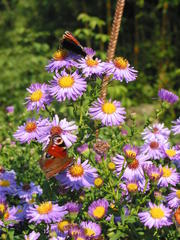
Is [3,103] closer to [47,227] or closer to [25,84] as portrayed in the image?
[25,84]

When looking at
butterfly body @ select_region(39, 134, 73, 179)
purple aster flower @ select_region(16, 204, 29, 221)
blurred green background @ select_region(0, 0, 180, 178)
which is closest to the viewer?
butterfly body @ select_region(39, 134, 73, 179)

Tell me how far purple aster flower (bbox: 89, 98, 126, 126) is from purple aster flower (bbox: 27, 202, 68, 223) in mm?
368

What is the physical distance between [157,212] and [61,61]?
719 millimetres

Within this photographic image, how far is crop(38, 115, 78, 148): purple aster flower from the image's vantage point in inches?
65.5

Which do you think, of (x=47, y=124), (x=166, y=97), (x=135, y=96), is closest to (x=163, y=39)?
(x=135, y=96)

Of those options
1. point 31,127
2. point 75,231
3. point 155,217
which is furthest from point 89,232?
point 31,127

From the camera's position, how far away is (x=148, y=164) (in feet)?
5.92

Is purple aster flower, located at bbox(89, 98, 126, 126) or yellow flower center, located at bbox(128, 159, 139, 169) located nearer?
purple aster flower, located at bbox(89, 98, 126, 126)

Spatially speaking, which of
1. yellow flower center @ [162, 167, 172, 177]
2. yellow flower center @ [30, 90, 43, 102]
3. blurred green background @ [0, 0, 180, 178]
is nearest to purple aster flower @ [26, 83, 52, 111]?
yellow flower center @ [30, 90, 43, 102]

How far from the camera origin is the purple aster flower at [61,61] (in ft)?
5.92

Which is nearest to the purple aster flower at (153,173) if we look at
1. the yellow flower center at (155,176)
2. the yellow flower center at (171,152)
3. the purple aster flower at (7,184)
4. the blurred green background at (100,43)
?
the yellow flower center at (155,176)

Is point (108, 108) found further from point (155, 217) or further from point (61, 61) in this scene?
point (155, 217)

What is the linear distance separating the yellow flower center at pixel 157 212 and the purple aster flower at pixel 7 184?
0.77m

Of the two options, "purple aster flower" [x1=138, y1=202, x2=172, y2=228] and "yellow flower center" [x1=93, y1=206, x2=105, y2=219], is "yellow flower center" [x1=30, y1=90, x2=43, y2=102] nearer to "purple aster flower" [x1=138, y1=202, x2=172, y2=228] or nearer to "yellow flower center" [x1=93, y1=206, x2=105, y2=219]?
"yellow flower center" [x1=93, y1=206, x2=105, y2=219]
